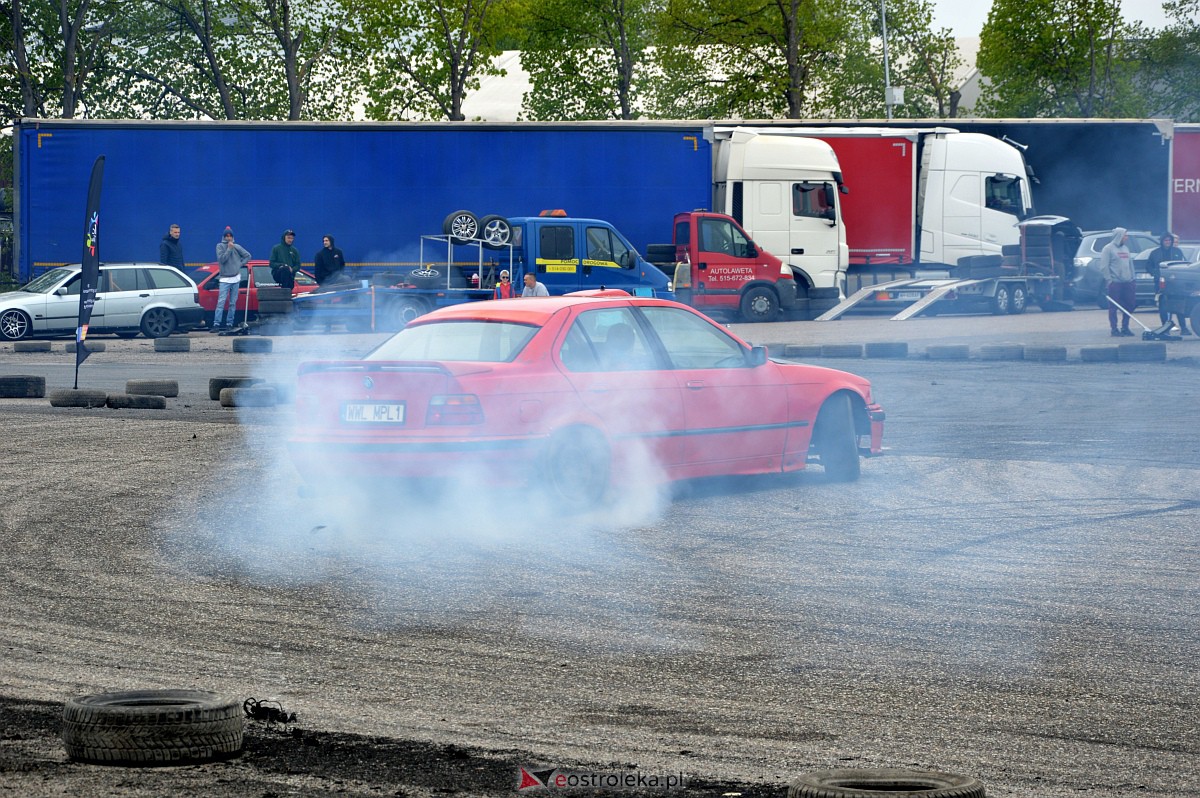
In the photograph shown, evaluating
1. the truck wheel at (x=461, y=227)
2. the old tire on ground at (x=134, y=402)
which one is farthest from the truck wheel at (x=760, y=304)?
the old tire on ground at (x=134, y=402)

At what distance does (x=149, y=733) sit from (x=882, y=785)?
2.06 meters

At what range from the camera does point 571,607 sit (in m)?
6.66

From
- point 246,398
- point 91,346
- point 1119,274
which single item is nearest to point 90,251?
point 246,398

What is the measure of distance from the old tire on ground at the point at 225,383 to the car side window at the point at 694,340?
648 centimetres

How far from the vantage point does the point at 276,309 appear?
82.7 feet

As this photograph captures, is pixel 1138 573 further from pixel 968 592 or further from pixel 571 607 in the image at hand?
pixel 571 607

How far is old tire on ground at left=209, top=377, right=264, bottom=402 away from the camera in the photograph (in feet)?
50.5

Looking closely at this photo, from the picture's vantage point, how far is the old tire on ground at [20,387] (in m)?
15.9

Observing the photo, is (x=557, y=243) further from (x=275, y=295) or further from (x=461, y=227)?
(x=275, y=295)

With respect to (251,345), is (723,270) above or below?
above

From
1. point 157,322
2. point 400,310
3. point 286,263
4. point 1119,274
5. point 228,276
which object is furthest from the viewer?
point 286,263

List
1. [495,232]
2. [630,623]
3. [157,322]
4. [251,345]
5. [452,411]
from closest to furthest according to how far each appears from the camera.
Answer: [630,623]
[452,411]
[251,345]
[495,232]
[157,322]

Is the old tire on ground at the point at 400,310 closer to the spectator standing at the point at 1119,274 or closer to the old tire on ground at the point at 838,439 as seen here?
the spectator standing at the point at 1119,274

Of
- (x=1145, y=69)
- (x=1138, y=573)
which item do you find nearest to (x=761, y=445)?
(x=1138, y=573)
